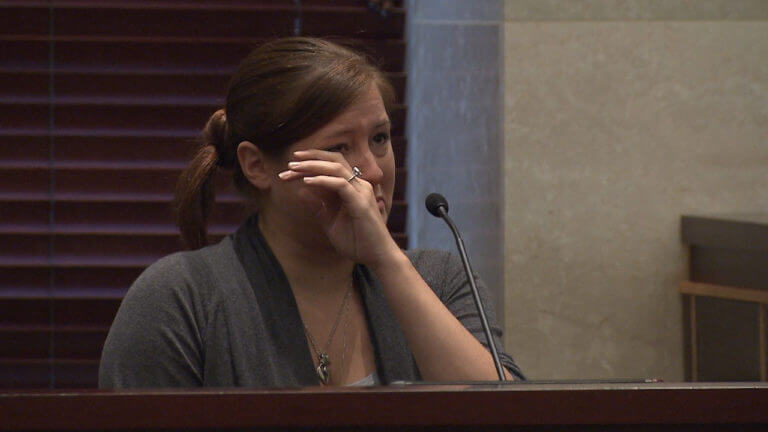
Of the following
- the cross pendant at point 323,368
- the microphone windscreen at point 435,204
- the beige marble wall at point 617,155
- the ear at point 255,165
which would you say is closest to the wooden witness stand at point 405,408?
the microphone windscreen at point 435,204

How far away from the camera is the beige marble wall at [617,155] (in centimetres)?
254

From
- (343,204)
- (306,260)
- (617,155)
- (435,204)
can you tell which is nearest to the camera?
(435,204)

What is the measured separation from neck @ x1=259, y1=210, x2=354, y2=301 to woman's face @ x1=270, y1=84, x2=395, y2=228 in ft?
0.18

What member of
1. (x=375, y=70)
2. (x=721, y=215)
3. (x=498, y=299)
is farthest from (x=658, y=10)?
(x=375, y=70)

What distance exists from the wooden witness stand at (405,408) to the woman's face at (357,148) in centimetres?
68

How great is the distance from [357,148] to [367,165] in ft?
0.10

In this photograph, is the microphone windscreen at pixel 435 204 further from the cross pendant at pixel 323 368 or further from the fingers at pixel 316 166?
the cross pendant at pixel 323 368

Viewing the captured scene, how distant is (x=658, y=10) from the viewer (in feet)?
8.32

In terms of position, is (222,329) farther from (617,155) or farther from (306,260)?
(617,155)

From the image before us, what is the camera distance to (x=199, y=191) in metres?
1.71

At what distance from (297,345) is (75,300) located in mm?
2334

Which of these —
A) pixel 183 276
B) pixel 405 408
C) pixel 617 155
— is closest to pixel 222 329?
pixel 183 276

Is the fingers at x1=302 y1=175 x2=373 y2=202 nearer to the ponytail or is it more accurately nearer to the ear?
the ear

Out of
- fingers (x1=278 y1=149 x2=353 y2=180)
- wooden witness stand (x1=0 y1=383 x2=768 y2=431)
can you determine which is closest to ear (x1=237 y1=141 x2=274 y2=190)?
fingers (x1=278 y1=149 x2=353 y2=180)
